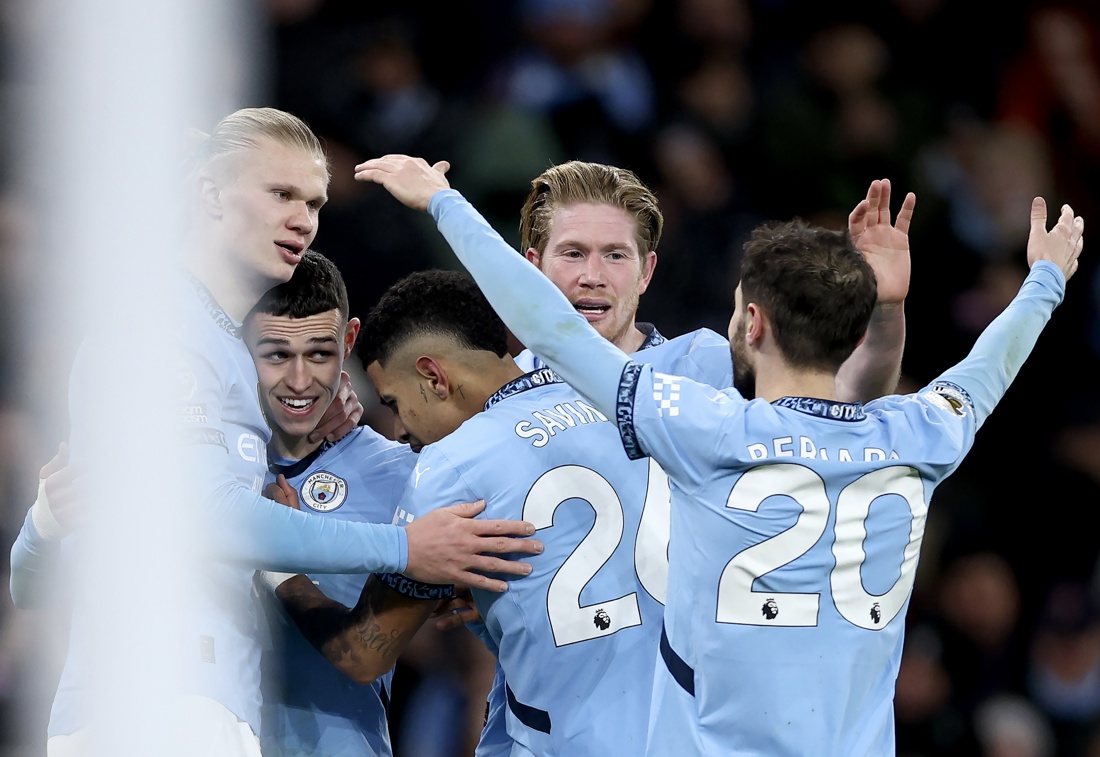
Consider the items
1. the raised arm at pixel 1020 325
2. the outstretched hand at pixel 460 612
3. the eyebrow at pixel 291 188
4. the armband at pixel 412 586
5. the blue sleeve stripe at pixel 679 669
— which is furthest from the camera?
the outstretched hand at pixel 460 612

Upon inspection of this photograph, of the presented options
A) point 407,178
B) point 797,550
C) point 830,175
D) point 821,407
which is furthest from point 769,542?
point 830,175

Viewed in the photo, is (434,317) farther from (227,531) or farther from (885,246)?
(885,246)

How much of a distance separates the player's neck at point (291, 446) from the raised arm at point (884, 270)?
1545 millimetres

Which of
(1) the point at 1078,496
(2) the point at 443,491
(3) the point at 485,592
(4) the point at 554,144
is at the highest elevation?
(4) the point at 554,144

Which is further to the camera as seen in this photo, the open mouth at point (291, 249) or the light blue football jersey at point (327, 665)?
the light blue football jersey at point (327, 665)

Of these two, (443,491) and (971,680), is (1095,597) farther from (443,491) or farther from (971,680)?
(443,491)

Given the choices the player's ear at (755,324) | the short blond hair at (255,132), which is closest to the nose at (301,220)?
the short blond hair at (255,132)

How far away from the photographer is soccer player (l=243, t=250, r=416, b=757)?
3.66 m

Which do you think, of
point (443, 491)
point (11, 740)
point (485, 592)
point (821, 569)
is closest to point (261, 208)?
point (443, 491)

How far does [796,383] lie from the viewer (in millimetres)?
2850

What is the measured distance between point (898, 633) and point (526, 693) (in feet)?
3.00

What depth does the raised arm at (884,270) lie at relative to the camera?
3596 millimetres

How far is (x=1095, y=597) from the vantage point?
700 centimetres

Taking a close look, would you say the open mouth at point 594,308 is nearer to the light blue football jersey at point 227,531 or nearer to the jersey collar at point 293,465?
the jersey collar at point 293,465
